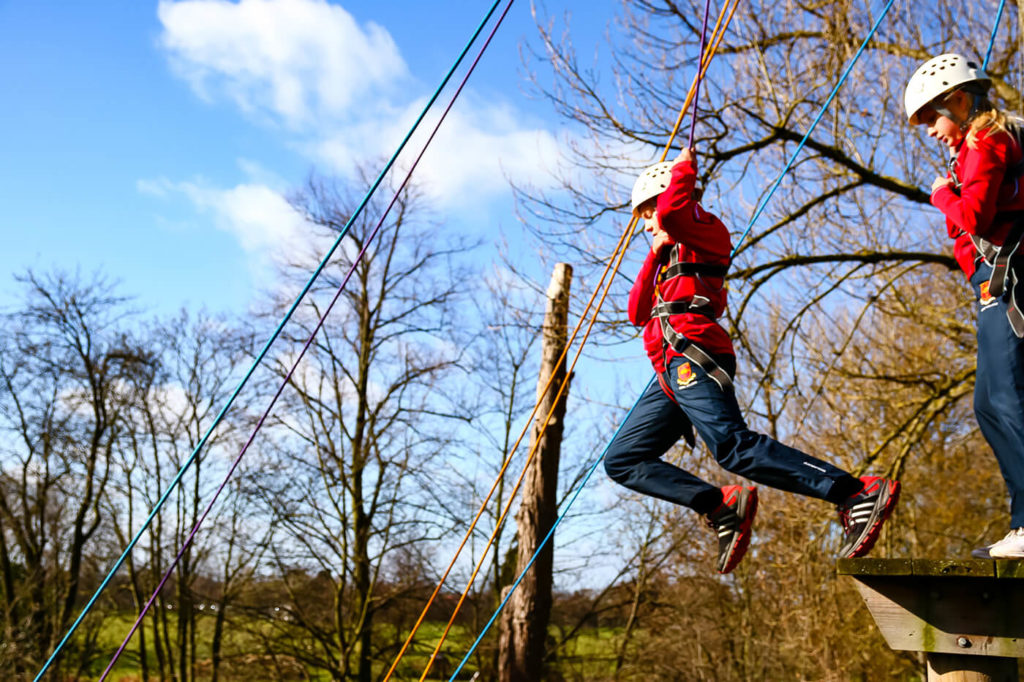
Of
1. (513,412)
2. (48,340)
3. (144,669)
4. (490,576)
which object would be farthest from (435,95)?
(144,669)

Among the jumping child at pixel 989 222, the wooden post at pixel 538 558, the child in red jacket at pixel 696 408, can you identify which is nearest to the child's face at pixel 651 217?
the child in red jacket at pixel 696 408

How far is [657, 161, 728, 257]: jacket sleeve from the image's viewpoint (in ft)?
9.88

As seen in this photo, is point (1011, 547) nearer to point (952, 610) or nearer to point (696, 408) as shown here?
point (952, 610)

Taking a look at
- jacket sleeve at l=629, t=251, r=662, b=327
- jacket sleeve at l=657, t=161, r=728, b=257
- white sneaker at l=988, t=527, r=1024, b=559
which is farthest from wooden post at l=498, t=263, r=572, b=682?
white sneaker at l=988, t=527, r=1024, b=559

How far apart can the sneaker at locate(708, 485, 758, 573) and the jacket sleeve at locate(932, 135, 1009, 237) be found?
110cm

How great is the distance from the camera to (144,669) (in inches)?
648

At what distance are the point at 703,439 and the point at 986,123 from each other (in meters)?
1.32

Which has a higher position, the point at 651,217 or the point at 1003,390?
the point at 651,217

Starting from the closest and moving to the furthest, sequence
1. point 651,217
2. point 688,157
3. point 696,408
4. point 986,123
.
Answer: 1. point 986,123
2. point 696,408
3. point 688,157
4. point 651,217

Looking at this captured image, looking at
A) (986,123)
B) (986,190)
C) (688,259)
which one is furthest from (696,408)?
(986,123)

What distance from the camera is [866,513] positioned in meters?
2.82

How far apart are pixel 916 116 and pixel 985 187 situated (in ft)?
1.19

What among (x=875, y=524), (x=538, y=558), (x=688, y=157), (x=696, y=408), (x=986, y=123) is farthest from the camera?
(x=538, y=558)

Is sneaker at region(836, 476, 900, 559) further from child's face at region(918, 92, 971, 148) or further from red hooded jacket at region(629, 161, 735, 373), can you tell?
child's face at region(918, 92, 971, 148)
